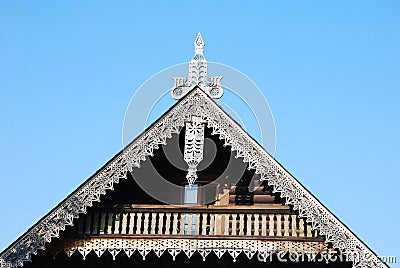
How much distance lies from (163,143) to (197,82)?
62.5 inches

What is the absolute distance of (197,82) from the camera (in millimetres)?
15609

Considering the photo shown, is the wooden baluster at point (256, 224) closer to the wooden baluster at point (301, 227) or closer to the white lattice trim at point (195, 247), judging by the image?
the white lattice trim at point (195, 247)

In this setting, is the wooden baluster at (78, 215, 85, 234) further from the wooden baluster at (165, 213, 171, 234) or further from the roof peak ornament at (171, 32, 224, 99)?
the roof peak ornament at (171, 32, 224, 99)

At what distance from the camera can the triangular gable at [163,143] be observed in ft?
45.7

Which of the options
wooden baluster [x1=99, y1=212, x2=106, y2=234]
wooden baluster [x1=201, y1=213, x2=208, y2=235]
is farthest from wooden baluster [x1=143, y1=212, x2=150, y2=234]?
wooden baluster [x1=201, y1=213, x2=208, y2=235]

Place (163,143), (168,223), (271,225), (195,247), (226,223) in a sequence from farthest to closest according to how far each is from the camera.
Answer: (163,143), (168,223), (226,223), (271,225), (195,247)

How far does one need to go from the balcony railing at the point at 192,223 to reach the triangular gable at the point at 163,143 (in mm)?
612

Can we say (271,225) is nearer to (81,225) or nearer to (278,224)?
(278,224)

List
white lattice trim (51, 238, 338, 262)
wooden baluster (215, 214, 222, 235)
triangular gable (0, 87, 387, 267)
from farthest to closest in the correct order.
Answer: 1. wooden baluster (215, 214, 222, 235)
2. white lattice trim (51, 238, 338, 262)
3. triangular gable (0, 87, 387, 267)

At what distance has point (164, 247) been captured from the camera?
1465cm

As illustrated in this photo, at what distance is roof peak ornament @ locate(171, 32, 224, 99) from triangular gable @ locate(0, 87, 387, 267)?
0.27 meters

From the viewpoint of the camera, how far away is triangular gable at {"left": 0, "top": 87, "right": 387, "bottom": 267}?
45.7ft

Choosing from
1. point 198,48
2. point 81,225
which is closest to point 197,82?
point 198,48

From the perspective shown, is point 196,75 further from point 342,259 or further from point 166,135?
point 342,259
